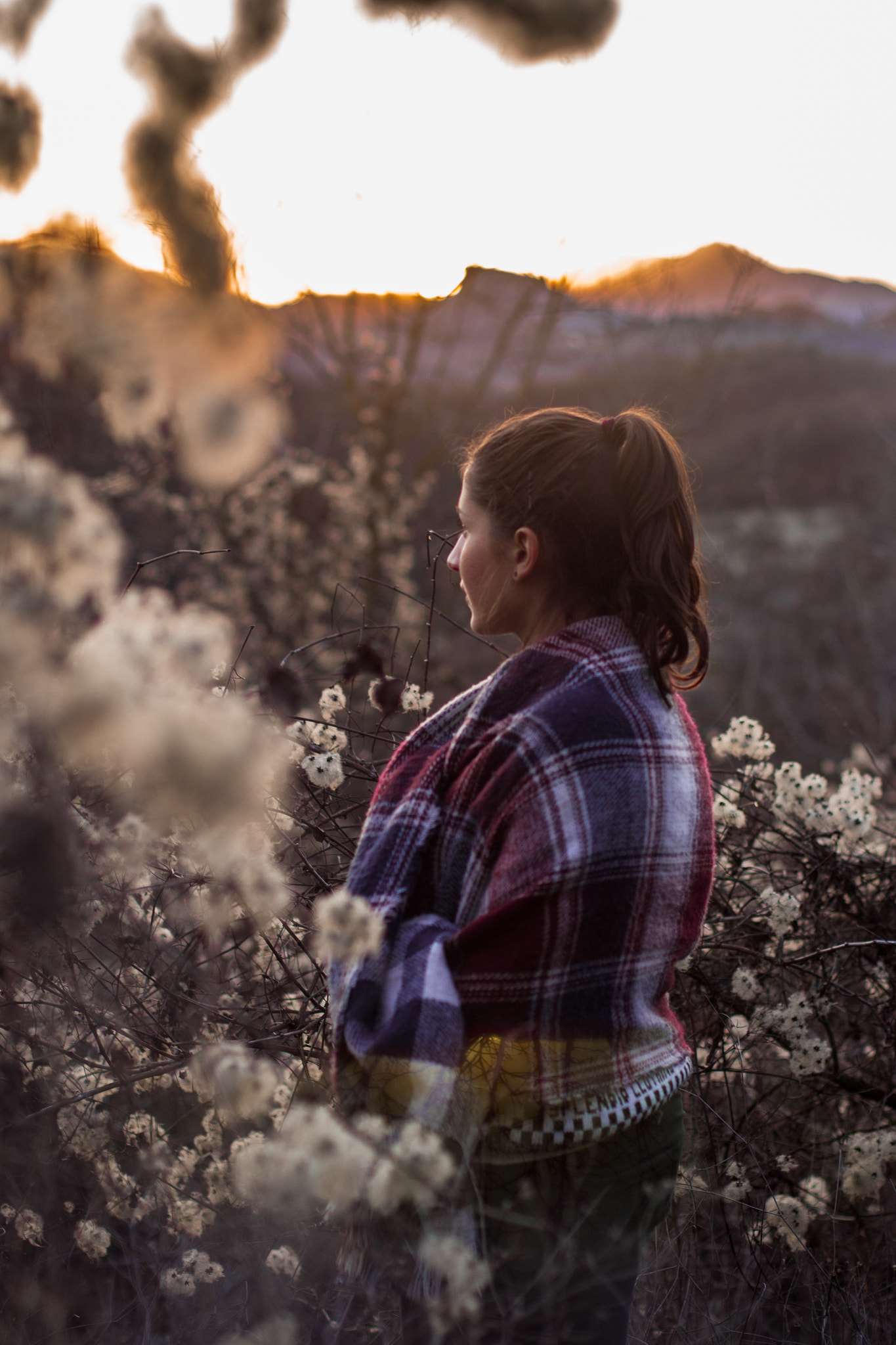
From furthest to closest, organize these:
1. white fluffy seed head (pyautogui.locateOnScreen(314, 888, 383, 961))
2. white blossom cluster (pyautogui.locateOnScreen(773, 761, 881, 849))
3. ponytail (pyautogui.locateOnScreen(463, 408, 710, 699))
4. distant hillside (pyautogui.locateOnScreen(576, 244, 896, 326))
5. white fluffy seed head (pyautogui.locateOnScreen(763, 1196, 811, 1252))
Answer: distant hillside (pyautogui.locateOnScreen(576, 244, 896, 326)) → white blossom cluster (pyautogui.locateOnScreen(773, 761, 881, 849)) → white fluffy seed head (pyautogui.locateOnScreen(763, 1196, 811, 1252)) → ponytail (pyautogui.locateOnScreen(463, 408, 710, 699)) → white fluffy seed head (pyautogui.locateOnScreen(314, 888, 383, 961))

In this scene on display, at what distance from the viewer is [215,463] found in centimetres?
96

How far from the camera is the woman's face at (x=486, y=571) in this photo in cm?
138

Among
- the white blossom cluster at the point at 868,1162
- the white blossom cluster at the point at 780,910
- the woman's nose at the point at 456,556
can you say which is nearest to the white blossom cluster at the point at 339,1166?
the woman's nose at the point at 456,556

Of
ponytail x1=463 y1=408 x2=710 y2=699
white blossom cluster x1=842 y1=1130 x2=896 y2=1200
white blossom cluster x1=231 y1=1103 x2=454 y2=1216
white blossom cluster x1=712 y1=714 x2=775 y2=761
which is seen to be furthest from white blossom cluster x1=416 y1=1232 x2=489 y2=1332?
white blossom cluster x1=712 y1=714 x2=775 y2=761

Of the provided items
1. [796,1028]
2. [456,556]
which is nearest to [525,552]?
[456,556]

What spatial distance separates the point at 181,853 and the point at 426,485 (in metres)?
6.94

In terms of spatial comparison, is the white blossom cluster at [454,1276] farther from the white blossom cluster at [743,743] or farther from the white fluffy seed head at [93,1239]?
the white blossom cluster at [743,743]

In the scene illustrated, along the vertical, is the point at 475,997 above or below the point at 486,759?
below

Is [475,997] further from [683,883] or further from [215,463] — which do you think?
[215,463]

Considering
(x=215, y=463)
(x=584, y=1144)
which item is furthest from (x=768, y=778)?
(x=215, y=463)

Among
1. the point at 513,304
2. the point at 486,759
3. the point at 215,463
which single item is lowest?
the point at 486,759

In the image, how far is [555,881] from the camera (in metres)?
1.16

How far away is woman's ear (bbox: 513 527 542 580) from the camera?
52.5 inches

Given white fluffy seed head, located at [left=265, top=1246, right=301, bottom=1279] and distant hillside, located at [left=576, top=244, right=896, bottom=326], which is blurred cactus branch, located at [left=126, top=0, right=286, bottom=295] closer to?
white fluffy seed head, located at [left=265, top=1246, right=301, bottom=1279]
